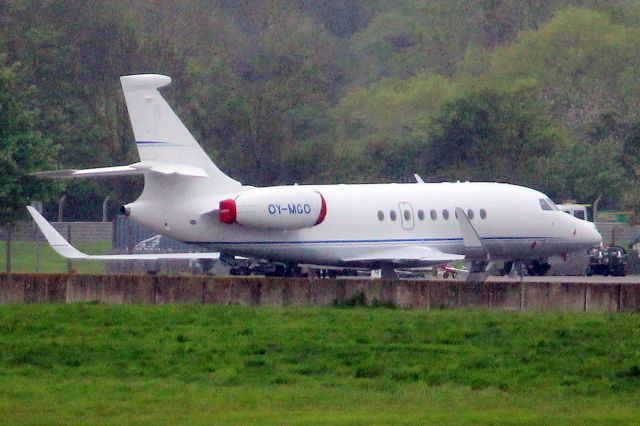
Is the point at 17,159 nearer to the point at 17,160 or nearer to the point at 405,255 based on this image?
the point at 17,160

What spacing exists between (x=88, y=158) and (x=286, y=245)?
116 feet

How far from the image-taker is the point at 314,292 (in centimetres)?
2744

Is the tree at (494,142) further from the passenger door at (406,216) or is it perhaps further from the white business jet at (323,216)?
the passenger door at (406,216)

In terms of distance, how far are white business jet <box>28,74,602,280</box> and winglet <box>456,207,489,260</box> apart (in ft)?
0.11

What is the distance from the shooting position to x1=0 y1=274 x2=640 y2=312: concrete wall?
26.3 m

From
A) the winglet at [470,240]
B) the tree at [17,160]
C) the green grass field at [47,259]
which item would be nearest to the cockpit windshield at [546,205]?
the winglet at [470,240]

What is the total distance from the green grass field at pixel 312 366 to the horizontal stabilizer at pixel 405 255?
11190 millimetres

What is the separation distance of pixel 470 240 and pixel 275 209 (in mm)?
5499

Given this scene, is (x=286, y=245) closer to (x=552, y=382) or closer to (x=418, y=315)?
(x=418, y=315)

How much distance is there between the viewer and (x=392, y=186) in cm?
3903

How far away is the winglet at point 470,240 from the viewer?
37344 mm

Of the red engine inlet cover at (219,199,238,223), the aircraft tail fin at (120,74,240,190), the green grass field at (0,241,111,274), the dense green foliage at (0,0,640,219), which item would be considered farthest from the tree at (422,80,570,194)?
the red engine inlet cover at (219,199,238,223)

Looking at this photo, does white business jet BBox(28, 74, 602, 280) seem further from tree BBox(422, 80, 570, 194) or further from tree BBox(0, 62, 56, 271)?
tree BBox(422, 80, 570, 194)

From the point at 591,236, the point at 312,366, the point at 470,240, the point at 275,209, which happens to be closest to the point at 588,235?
the point at 591,236
